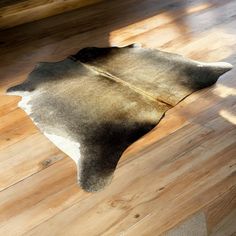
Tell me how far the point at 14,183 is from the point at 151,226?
1.89 ft

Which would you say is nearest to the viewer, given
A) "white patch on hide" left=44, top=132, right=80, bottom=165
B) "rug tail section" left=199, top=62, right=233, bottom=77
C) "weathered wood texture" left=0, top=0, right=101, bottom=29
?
"white patch on hide" left=44, top=132, right=80, bottom=165

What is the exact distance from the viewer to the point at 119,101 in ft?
5.96

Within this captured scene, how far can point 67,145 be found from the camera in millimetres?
1577

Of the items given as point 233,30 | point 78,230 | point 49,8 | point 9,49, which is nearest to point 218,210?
point 78,230

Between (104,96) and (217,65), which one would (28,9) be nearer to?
(104,96)

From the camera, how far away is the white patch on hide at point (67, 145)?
1.52 m

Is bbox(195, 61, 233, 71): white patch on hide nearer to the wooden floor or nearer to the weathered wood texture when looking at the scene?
the wooden floor

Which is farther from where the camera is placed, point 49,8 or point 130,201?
point 49,8

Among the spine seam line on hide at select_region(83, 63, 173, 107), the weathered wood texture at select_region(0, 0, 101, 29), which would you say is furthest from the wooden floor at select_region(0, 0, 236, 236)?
the weathered wood texture at select_region(0, 0, 101, 29)

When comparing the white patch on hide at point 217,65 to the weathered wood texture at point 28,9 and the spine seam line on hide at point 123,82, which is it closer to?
the spine seam line on hide at point 123,82

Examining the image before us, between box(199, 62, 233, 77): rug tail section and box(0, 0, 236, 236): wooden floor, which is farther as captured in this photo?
box(199, 62, 233, 77): rug tail section

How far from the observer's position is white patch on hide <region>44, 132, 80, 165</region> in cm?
152

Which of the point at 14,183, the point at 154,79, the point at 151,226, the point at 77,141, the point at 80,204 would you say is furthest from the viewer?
the point at 154,79

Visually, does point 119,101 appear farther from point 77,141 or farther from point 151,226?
point 151,226
